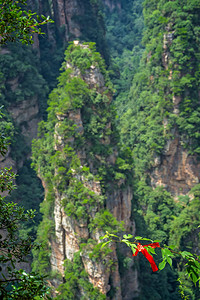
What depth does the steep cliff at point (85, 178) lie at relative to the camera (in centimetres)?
1794

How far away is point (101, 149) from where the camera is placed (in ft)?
64.4

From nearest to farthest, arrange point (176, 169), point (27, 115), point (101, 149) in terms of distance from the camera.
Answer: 1. point (101, 149)
2. point (27, 115)
3. point (176, 169)

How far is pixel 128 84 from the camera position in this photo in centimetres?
4144

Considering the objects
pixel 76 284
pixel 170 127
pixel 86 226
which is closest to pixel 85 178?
pixel 86 226

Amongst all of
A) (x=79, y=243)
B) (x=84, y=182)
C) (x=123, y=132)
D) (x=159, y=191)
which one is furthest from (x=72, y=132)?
(x=123, y=132)

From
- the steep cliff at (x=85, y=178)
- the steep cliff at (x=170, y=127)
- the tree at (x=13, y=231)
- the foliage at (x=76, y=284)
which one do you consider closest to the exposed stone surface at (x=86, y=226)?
the steep cliff at (x=85, y=178)

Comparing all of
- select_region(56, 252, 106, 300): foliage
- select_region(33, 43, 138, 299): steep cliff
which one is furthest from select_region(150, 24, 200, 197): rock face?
select_region(56, 252, 106, 300): foliage

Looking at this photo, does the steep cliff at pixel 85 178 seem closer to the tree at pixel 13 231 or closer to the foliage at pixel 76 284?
the foliage at pixel 76 284

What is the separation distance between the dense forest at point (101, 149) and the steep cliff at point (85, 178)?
56mm

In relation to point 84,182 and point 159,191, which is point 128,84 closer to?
point 159,191

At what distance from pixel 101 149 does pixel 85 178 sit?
1994 millimetres

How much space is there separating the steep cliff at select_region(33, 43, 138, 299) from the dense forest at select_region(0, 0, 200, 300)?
6 cm

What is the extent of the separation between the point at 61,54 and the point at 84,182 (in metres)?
18.8

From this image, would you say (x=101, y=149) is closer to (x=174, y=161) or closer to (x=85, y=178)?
(x=85, y=178)
